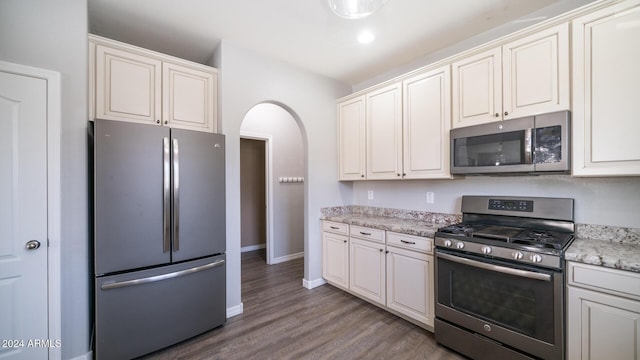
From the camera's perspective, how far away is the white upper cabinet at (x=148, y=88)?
207cm

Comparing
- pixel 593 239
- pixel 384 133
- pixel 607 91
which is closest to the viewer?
pixel 607 91

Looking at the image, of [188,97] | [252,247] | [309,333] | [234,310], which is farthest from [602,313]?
[252,247]

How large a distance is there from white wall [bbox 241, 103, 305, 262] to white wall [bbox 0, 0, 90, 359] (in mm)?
2315

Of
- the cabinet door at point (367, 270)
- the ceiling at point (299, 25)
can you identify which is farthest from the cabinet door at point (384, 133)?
the cabinet door at point (367, 270)

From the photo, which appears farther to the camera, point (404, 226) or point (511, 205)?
point (404, 226)

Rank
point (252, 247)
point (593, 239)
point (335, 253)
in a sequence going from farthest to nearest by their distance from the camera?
point (252, 247) → point (335, 253) → point (593, 239)

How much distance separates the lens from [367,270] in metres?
2.80

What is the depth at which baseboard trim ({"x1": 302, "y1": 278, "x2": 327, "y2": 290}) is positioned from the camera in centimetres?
329

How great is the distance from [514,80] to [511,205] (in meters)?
1.02

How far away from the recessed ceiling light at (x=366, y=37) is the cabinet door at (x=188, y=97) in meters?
1.54

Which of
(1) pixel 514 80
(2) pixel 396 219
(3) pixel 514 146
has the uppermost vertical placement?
(1) pixel 514 80

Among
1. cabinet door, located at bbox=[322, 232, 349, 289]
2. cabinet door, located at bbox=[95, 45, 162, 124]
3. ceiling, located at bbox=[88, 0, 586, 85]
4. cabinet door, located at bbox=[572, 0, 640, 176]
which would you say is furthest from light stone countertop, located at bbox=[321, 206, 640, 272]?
cabinet door, located at bbox=[95, 45, 162, 124]

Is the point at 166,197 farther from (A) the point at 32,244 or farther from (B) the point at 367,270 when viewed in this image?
(B) the point at 367,270

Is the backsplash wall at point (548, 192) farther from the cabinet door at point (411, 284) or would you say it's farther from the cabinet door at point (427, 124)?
the cabinet door at point (411, 284)
